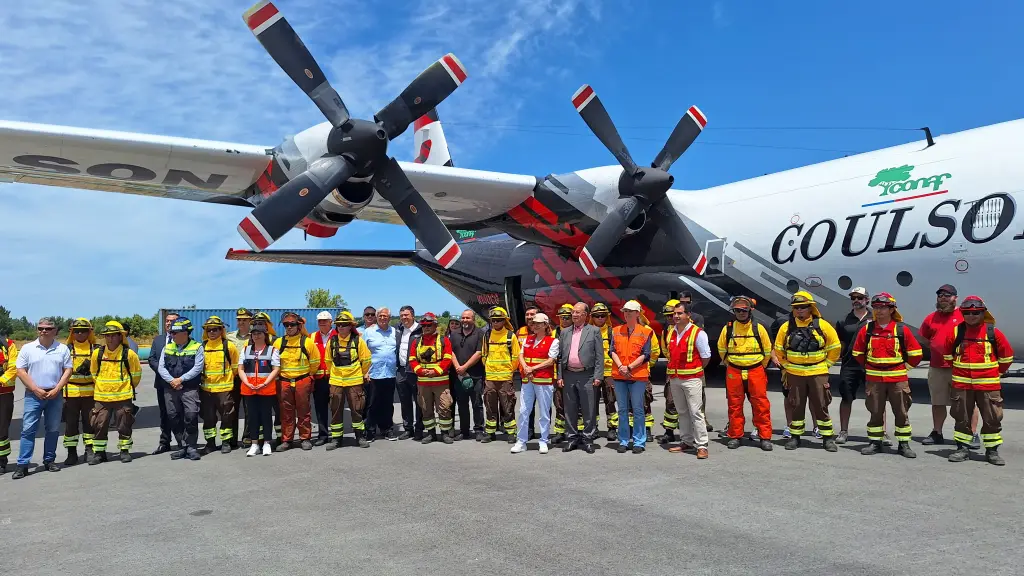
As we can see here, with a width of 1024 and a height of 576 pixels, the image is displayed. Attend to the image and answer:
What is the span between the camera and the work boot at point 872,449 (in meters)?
6.60

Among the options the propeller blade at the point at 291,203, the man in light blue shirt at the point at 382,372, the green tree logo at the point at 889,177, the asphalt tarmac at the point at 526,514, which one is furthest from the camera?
the green tree logo at the point at 889,177

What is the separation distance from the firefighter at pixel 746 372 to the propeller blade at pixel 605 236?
4.31 metres

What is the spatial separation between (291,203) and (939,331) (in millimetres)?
7747

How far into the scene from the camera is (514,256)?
16.0 m

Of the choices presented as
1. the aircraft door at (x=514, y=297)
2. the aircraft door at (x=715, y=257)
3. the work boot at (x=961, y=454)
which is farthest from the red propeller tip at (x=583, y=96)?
the work boot at (x=961, y=454)

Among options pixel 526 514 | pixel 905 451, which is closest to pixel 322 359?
pixel 526 514

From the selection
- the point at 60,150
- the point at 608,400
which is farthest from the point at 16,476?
the point at 608,400

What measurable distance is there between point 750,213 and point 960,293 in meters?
3.65

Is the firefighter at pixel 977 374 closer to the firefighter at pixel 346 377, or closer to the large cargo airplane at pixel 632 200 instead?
the large cargo airplane at pixel 632 200

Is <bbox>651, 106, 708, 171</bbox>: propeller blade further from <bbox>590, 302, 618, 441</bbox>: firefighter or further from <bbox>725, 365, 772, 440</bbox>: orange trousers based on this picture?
<bbox>725, 365, 772, 440</bbox>: orange trousers

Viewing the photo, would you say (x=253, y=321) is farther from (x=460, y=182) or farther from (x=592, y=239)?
(x=592, y=239)

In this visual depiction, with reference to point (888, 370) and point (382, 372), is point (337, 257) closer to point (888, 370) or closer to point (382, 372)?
point (382, 372)

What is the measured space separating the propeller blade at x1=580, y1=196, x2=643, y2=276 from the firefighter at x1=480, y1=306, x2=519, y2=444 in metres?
3.80

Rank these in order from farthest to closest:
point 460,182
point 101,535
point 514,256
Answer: point 514,256 → point 460,182 → point 101,535
